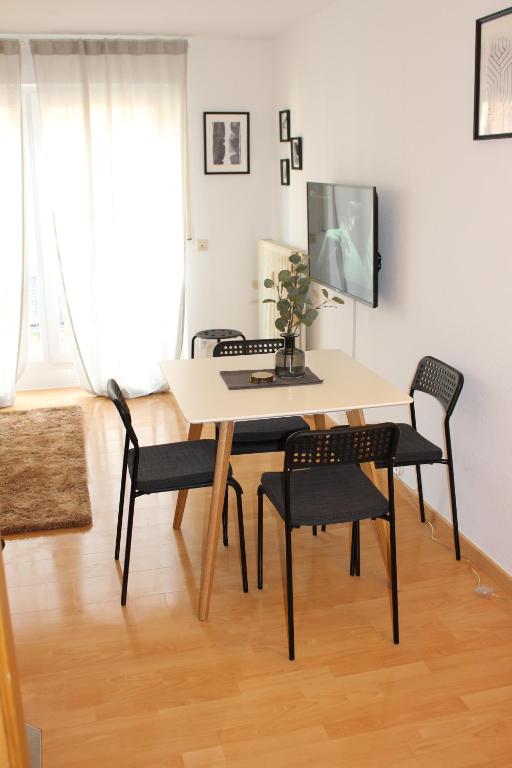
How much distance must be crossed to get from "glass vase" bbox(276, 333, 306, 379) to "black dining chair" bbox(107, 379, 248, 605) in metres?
0.45

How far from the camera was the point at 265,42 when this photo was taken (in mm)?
5844

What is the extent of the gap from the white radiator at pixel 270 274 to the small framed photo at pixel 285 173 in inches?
17.1

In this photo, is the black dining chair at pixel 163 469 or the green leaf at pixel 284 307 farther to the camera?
the green leaf at pixel 284 307

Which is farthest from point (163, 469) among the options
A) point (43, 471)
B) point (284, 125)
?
point (284, 125)

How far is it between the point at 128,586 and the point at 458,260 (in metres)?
1.96

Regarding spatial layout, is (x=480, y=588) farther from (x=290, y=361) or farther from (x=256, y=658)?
(x=290, y=361)

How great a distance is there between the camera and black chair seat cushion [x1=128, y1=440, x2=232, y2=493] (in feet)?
10.3

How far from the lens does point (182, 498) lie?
3.77 metres

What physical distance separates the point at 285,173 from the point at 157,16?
1.40 meters

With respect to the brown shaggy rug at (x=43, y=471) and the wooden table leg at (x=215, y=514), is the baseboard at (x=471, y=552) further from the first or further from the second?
the brown shaggy rug at (x=43, y=471)

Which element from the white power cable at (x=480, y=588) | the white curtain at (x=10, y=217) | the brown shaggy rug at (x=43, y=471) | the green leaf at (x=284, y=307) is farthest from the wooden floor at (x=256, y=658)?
the white curtain at (x=10, y=217)

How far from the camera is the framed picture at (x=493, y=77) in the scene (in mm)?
2912

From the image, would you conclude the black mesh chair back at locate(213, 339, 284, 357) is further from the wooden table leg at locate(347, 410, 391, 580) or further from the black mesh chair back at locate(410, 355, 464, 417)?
the wooden table leg at locate(347, 410, 391, 580)

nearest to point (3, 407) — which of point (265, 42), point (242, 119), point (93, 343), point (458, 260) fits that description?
point (93, 343)
